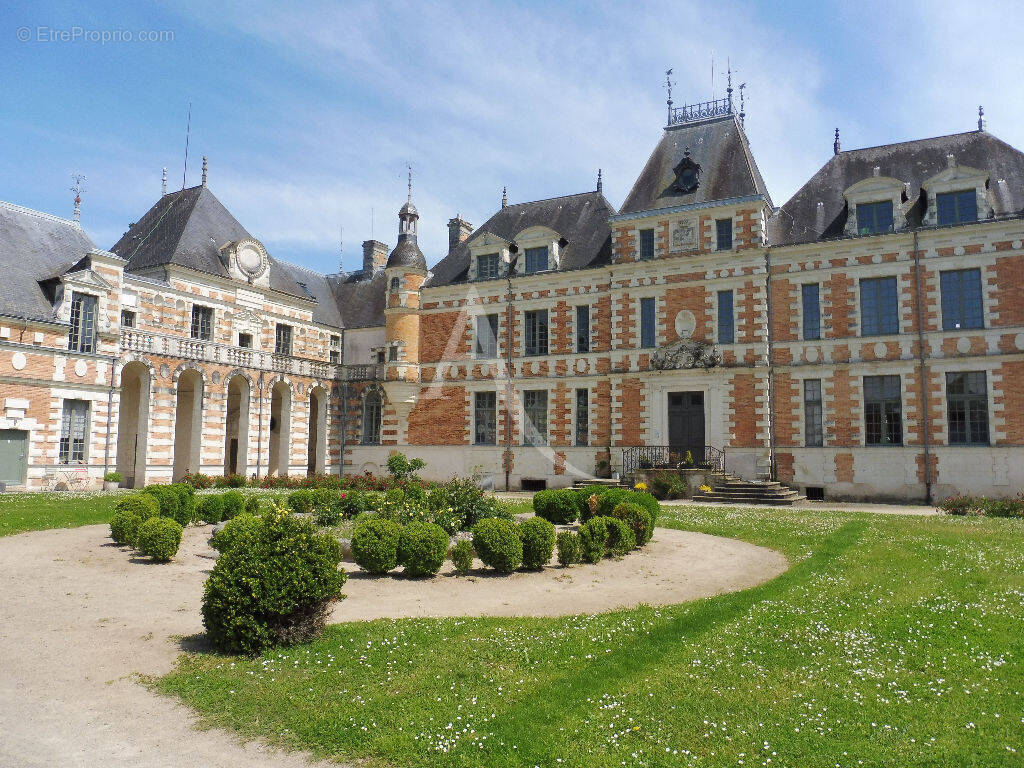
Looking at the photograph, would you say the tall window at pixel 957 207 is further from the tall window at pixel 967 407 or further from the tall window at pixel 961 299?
the tall window at pixel 967 407

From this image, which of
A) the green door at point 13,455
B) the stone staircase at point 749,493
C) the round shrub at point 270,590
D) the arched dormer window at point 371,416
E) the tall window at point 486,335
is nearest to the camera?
the round shrub at point 270,590

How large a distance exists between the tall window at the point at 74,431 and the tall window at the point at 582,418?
17600 millimetres

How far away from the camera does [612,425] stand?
27.9m

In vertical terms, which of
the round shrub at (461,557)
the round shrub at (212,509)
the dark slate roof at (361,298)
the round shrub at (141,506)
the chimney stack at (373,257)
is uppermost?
the chimney stack at (373,257)

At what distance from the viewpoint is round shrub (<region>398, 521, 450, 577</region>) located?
10617mm

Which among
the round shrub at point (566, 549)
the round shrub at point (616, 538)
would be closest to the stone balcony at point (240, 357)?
the round shrub at point (566, 549)

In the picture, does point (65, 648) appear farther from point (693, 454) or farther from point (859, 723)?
point (693, 454)

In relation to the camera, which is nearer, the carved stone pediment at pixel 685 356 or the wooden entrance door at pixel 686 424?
the carved stone pediment at pixel 685 356

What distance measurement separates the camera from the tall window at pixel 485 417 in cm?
3058

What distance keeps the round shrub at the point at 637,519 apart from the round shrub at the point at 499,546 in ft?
10.1

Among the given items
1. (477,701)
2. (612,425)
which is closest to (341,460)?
(612,425)

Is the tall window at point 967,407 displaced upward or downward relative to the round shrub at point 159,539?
upward

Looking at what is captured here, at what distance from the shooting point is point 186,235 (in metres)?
29.6

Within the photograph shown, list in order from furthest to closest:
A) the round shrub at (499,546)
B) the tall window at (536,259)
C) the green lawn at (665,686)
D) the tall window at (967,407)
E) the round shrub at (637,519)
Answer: the tall window at (536,259), the tall window at (967,407), the round shrub at (637,519), the round shrub at (499,546), the green lawn at (665,686)
